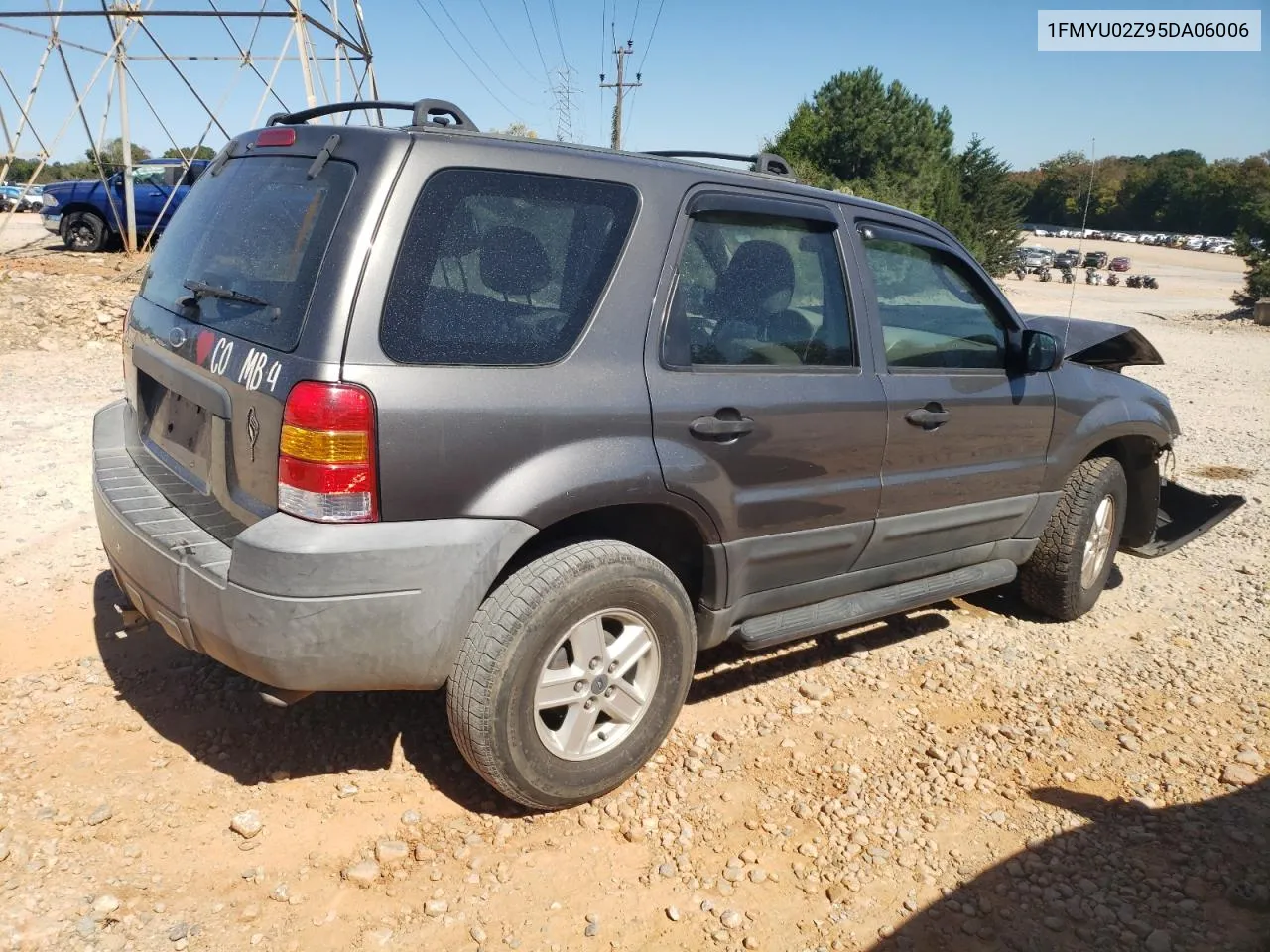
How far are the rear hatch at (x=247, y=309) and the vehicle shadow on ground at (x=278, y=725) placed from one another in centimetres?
85

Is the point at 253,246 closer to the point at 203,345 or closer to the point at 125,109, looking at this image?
the point at 203,345

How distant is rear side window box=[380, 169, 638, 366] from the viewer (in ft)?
8.36

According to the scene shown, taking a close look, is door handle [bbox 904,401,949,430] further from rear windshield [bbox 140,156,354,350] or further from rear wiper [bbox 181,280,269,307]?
rear wiper [bbox 181,280,269,307]

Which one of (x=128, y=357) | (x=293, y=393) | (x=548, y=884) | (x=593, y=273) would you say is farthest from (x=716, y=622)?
(x=128, y=357)

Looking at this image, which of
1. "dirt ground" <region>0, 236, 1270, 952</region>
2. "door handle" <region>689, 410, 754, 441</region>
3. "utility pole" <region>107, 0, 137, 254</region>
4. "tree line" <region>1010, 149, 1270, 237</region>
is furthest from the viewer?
"tree line" <region>1010, 149, 1270, 237</region>

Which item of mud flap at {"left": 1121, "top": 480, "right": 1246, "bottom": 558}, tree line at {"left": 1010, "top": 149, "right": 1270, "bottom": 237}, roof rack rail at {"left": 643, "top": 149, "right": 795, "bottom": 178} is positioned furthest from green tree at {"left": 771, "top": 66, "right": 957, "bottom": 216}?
roof rack rail at {"left": 643, "top": 149, "right": 795, "bottom": 178}

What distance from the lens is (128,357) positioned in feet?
11.3

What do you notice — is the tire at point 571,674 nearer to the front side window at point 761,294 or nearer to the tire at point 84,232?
the front side window at point 761,294

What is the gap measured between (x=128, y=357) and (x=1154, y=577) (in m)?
5.25

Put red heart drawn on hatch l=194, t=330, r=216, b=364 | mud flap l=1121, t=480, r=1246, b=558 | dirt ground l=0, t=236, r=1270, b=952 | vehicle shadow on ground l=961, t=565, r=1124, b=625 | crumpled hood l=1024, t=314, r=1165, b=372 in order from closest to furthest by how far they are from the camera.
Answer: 1. dirt ground l=0, t=236, r=1270, b=952
2. red heart drawn on hatch l=194, t=330, r=216, b=364
3. crumpled hood l=1024, t=314, r=1165, b=372
4. vehicle shadow on ground l=961, t=565, r=1124, b=625
5. mud flap l=1121, t=480, r=1246, b=558

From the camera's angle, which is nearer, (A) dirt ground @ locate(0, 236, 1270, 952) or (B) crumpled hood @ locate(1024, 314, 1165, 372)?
(A) dirt ground @ locate(0, 236, 1270, 952)

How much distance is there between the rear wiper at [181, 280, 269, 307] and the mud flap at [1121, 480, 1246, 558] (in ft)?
14.8

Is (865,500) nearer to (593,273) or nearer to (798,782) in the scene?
(798,782)

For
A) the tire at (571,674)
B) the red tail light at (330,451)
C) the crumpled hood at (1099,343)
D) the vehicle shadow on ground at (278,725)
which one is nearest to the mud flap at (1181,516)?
the crumpled hood at (1099,343)
